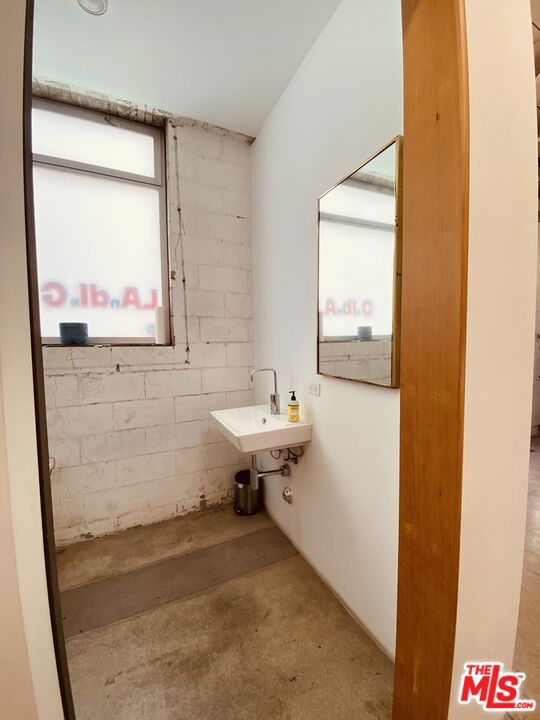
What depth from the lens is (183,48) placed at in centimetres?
155

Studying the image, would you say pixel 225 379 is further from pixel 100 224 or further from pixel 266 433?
pixel 100 224

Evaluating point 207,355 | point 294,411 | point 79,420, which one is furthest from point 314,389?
point 79,420

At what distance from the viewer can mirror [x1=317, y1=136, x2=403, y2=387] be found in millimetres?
1114

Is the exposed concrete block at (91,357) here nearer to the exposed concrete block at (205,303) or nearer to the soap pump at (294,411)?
the exposed concrete block at (205,303)

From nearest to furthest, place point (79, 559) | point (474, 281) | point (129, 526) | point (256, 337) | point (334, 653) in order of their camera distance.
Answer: point (474, 281), point (334, 653), point (79, 559), point (129, 526), point (256, 337)

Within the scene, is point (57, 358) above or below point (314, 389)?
above

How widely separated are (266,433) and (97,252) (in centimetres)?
168

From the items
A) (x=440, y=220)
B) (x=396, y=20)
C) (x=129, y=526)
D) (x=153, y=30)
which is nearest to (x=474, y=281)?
(x=440, y=220)

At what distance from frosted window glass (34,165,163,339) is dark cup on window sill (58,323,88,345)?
0.09 meters

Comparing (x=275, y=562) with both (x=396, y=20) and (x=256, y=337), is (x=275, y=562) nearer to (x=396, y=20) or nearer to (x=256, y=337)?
(x=256, y=337)

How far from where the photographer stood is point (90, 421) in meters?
1.97

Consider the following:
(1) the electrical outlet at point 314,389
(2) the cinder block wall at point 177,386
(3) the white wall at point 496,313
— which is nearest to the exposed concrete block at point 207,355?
(2) the cinder block wall at point 177,386

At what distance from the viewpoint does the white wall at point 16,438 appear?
491 mm

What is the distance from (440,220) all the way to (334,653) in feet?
5.61
